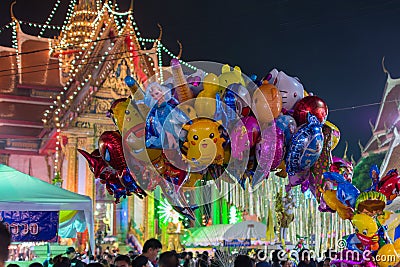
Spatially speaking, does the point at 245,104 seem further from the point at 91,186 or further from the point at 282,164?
the point at 91,186

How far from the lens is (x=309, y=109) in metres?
5.55

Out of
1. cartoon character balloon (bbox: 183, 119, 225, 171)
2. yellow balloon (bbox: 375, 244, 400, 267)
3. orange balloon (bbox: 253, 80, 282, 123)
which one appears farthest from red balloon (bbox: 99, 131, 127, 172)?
yellow balloon (bbox: 375, 244, 400, 267)

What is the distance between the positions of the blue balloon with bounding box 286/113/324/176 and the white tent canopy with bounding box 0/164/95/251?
3.09m

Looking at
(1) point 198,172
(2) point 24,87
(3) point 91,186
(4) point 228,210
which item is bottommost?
(4) point 228,210

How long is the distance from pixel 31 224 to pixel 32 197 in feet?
1.65

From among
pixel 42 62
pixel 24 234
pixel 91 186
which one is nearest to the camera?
pixel 24 234

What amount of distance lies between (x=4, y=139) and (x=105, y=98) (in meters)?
4.81

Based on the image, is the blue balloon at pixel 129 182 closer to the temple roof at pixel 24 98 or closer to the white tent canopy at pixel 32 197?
the white tent canopy at pixel 32 197

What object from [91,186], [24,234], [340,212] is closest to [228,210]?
[91,186]

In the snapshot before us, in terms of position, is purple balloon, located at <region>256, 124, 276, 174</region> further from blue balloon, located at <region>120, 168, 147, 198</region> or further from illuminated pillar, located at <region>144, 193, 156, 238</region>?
illuminated pillar, located at <region>144, 193, 156, 238</region>

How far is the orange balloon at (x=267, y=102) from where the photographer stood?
5328mm

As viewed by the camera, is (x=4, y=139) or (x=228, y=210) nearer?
(x=4, y=139)

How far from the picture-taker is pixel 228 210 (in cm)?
2189

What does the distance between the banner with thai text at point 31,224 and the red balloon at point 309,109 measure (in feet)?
11.9
